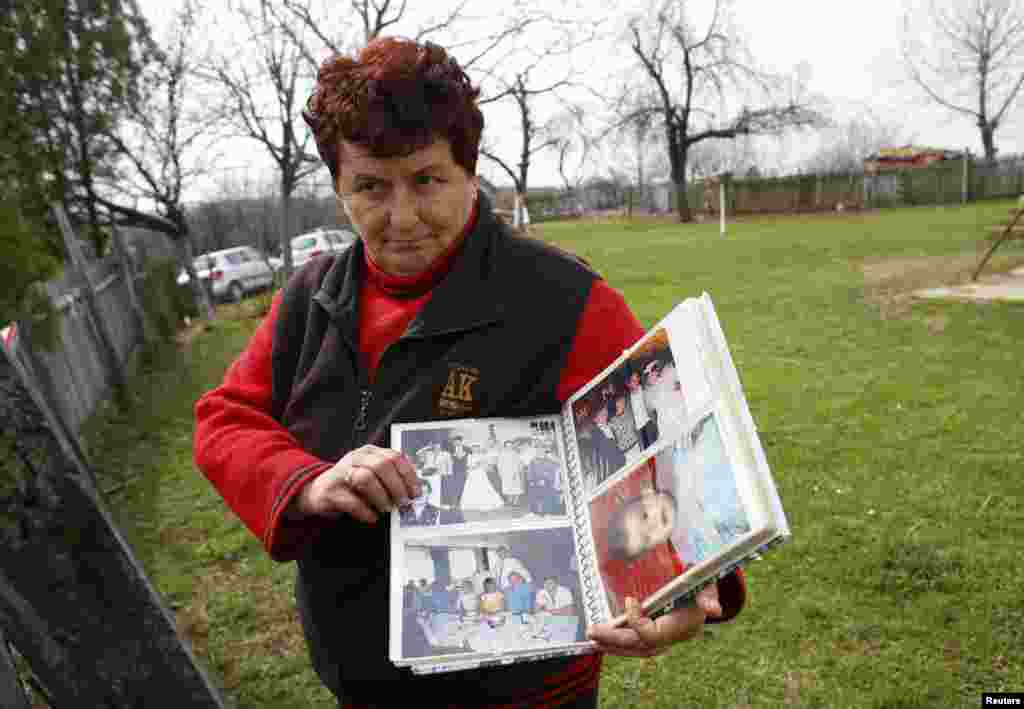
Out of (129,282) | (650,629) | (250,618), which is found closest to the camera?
(650,629)

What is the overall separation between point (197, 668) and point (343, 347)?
0.79 m

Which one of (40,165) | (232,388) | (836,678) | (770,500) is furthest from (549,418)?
(40,165)

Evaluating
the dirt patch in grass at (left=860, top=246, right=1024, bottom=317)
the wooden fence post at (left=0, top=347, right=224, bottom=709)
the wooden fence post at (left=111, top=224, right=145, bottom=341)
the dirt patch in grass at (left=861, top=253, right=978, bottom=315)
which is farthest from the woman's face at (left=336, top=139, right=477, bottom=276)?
the wooden fence post at (left=111, top=224, right=145, bottom=341)

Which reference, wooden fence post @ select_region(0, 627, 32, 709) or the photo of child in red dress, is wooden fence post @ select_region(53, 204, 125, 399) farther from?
the photo of child in red dress

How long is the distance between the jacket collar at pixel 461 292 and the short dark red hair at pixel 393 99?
0.57 feet

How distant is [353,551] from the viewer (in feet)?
4.35

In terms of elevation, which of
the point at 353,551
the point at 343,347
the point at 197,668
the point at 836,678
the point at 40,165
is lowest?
the point at 836,678

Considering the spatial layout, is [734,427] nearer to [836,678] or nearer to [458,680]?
[458,680]

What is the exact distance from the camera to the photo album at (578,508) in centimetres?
98

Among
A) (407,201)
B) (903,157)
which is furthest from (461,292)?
(903,157)

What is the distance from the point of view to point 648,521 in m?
1.07

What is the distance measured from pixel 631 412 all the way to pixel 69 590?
1074 mm

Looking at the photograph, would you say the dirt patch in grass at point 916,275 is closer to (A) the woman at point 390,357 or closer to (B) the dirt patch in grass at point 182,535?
(B) the dirt patch in grass at point 182,535

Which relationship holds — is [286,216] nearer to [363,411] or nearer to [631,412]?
[363,411]
